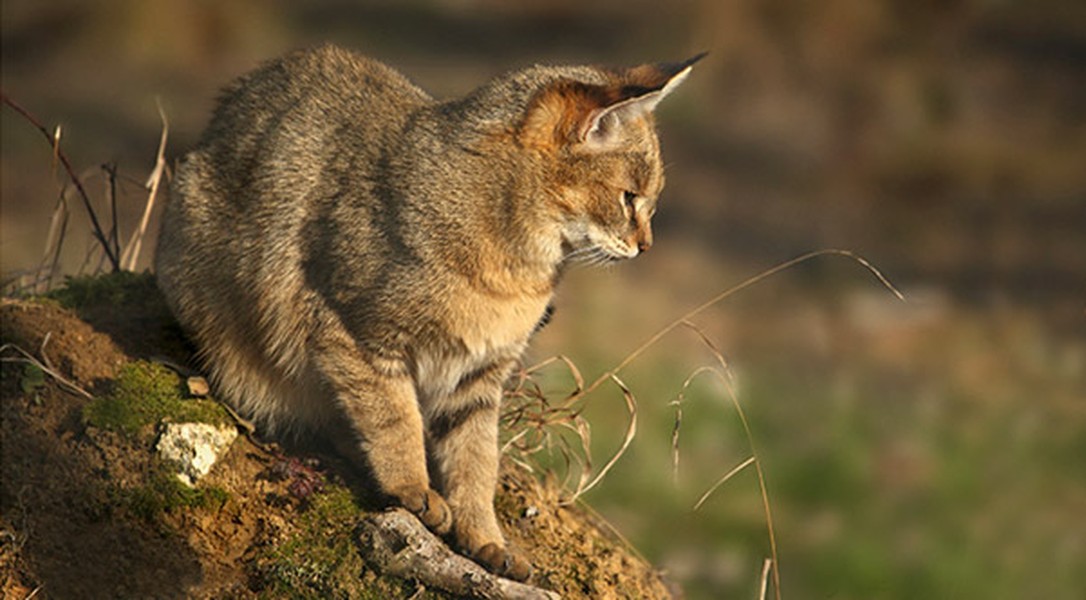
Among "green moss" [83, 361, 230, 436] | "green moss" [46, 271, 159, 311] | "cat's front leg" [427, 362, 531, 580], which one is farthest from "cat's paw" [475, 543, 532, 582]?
"green moss" [46, 271, 159, 311]

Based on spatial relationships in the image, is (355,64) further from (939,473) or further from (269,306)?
(939,473)

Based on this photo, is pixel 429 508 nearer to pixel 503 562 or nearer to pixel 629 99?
pixel 503 562

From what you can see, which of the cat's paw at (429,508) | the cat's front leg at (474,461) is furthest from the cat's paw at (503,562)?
the cat's paw at (429,508)

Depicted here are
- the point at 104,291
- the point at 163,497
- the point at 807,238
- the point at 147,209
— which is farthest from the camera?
the point at 807,238

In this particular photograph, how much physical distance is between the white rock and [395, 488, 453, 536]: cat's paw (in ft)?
1.48

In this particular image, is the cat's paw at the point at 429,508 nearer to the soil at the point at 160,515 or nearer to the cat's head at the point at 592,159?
the soil at the point at 160,515

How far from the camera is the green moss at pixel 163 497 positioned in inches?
123

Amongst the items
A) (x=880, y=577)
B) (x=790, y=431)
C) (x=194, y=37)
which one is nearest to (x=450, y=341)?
(x=880, y=577)

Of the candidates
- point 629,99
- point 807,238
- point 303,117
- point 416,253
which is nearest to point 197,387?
point 416,253

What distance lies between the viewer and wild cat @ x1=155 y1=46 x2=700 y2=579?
10.9ft

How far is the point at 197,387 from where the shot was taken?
3.41 m

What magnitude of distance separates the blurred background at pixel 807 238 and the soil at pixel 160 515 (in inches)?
90.0

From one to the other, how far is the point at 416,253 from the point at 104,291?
103 cm

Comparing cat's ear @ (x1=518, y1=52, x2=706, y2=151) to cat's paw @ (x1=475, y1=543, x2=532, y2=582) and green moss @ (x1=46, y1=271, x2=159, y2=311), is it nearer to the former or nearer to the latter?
cat's paw @ (x1=475, y1=543, x2=532, y2=582)
